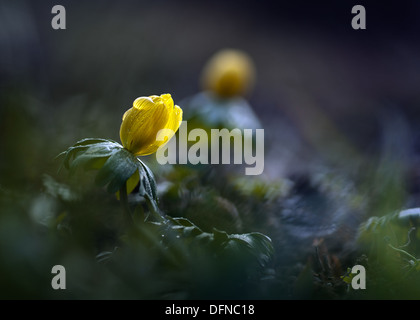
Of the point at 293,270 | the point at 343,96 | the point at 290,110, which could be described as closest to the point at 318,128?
the point at 290,110

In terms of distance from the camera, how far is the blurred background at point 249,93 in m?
1.28

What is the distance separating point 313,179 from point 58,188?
2.87 ft

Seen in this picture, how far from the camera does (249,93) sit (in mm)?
4230

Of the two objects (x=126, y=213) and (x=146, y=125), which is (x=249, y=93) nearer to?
(x=146, y=125)

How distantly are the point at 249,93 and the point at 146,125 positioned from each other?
337cm

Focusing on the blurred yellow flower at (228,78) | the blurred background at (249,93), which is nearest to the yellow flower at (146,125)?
the blurred background at (249,93)

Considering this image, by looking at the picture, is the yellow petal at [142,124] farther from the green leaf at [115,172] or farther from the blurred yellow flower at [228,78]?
the blurred yellow flower at [228,78]

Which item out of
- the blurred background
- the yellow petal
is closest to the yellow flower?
the yellow petal

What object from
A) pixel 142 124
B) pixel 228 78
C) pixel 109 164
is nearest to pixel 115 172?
pixel 109 164

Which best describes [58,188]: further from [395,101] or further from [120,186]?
[395,101]

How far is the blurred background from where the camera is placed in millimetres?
1279

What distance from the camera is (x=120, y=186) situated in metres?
0.83

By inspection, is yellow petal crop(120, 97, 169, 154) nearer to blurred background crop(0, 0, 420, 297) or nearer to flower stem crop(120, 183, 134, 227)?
flower stem crop(120, 183, 134, 227)

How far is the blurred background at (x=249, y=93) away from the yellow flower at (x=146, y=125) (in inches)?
9.2
